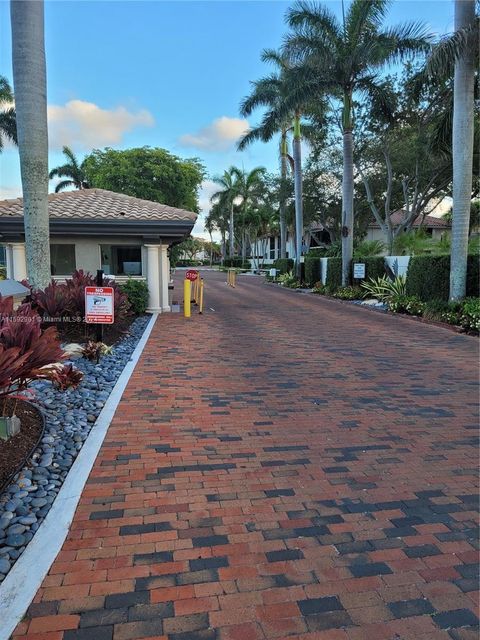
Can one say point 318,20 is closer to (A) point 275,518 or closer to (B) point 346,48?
(B) point 346,48

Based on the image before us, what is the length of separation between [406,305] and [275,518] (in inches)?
482

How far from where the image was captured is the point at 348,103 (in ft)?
62.0

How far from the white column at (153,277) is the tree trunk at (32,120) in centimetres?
577

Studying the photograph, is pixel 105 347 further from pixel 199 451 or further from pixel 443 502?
pixel 443 502

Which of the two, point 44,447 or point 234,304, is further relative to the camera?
point 234,304

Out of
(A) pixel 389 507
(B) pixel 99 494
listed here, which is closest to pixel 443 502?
(A) pixel 389 507

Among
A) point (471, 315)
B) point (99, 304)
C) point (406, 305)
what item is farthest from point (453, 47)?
point (99, 304)

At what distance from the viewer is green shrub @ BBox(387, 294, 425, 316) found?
45.1ft

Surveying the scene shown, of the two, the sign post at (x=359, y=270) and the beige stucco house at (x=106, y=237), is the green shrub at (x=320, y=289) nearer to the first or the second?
the sign post at (x=359, y=270)

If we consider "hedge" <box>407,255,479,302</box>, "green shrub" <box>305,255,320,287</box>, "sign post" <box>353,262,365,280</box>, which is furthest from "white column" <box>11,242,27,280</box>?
"green shrub" <box>305,255,320,287</box>

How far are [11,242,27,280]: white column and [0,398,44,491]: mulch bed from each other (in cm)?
1005

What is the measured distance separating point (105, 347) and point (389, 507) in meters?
5.93

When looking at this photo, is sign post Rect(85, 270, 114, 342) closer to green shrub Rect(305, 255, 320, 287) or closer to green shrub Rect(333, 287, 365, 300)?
green shrub Rect(333, 287, 365, 300)

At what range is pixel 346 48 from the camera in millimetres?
17703
